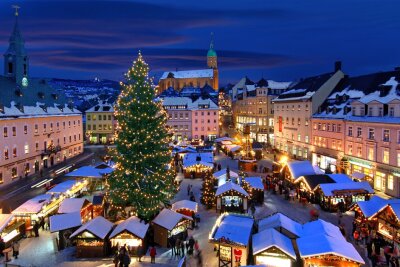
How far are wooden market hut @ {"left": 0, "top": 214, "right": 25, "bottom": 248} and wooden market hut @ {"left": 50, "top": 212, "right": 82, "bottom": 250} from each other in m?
2.61

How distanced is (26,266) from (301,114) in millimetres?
48234

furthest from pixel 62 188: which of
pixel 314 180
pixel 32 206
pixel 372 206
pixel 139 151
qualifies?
pixel 372 206

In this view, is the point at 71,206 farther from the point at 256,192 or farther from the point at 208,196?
the point at 256,192

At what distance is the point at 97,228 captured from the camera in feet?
74.8

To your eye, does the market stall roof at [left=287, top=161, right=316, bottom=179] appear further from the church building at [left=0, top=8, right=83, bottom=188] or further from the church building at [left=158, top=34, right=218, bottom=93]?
the church building at [left=158, top=34, right=218, bottom=93]

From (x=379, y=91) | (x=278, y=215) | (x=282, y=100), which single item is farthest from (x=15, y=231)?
(x=282, y=100)

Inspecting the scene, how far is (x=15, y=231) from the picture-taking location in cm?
2447

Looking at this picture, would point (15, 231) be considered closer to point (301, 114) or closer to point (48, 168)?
point (48, 168)

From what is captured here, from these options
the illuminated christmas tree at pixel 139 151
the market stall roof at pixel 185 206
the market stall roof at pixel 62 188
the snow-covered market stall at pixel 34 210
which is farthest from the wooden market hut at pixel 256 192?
the snow-covered market stall at pixel 34 210

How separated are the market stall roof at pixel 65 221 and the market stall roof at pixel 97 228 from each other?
1575 millimetres

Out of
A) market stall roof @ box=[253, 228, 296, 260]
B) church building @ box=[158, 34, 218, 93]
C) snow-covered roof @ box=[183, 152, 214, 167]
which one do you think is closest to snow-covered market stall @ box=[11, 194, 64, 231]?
market stall roof @ box=[253, 228, 296, 260]

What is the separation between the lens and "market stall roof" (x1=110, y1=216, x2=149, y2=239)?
22625mm

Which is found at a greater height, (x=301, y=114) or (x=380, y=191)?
(x=301, y=114)

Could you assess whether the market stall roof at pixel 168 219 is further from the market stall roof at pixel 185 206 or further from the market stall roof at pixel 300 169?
the market stall roof at pixel 300 169
